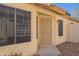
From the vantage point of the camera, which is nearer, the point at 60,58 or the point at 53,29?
the point at 60,58

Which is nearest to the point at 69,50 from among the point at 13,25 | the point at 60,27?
the point at 60,27

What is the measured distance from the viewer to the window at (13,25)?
9.83m

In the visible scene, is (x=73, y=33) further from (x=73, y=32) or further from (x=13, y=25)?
(x=13, y=25)

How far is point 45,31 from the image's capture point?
17.6 m

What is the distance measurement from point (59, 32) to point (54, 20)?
5.97 ft

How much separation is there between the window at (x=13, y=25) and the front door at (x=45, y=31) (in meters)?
5.08

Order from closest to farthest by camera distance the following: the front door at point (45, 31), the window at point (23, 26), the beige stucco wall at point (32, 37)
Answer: the beige stucco wall at point (32, 37)
the window at point (23, 26)
the front door at point (45, 31)

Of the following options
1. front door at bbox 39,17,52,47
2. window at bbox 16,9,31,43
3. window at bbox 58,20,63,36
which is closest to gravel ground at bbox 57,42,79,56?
front door at bbox 39,17,52,47

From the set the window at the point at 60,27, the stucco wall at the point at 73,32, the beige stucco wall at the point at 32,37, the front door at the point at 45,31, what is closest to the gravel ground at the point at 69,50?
the beige stucco wall at the point at 32,37

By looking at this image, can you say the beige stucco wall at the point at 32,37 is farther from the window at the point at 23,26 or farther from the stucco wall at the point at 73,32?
the stucco wall at the point at 73,32

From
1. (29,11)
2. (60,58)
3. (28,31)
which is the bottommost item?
(60,58)

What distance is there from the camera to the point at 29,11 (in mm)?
12133

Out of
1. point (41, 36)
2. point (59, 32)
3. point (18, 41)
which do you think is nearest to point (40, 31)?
point (41, 36)

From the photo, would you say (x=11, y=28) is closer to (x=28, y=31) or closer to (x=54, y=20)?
(x=28, y=31)
